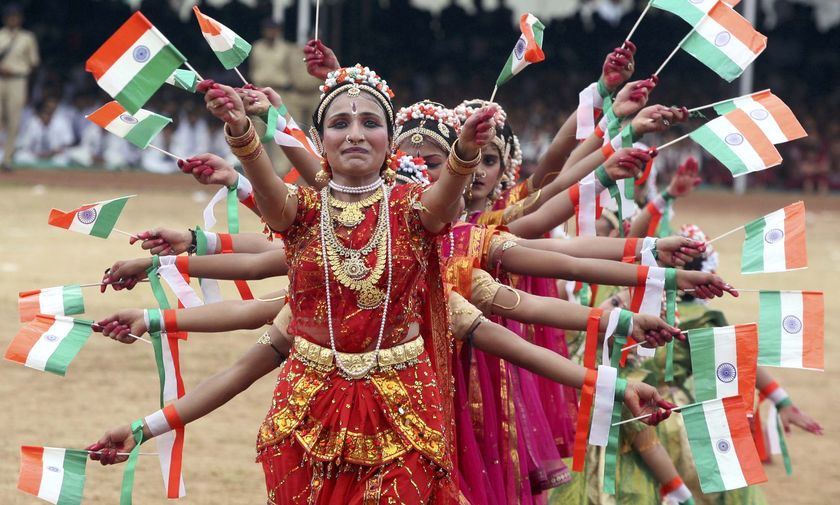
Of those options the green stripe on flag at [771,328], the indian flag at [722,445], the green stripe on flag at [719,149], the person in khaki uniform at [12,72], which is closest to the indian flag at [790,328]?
the green stripe on flag at [771,328]

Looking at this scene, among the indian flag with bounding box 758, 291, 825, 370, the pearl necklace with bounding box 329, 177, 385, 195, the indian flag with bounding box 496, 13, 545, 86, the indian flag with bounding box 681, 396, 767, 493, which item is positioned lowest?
the indian flag with bounding box 681, 396, 767, 493

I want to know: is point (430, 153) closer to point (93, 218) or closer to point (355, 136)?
point (355, 136)

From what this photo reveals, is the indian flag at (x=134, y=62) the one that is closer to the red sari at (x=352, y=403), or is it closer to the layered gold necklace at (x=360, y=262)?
the red sari at (x=352, y=403)

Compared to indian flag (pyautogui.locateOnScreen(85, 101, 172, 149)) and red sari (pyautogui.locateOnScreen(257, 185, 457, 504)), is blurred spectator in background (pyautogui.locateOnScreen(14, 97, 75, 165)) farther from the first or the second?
red sari (pyautogui.locateOnScreen(257, 185, 457, 504))

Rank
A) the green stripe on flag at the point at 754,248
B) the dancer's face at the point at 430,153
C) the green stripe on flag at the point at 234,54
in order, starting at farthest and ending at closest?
the dancer's face at the point at 430,153 → the green stripe on flag at the point at 754,248 → the green stripe on flag at the point at 234,54

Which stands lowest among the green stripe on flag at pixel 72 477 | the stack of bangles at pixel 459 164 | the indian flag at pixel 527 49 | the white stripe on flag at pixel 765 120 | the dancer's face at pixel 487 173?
the green stripe on flag at pixel 72 477

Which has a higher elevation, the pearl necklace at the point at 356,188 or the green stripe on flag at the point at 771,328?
the pearl necklace at the point at 356,188

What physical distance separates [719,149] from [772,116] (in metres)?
0.25

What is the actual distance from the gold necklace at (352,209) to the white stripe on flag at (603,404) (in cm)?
108

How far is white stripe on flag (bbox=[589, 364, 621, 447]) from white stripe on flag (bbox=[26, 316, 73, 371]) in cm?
Result: 195

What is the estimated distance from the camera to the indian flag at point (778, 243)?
494 cm

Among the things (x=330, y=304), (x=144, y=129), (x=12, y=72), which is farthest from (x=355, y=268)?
(x=12, y=72)

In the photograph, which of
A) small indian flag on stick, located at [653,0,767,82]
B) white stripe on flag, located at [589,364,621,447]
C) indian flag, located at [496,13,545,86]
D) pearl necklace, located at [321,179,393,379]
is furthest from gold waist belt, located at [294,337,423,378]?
small indian flag on stick, located at [653,0,767,82]

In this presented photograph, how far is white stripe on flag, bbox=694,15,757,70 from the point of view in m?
5.27
